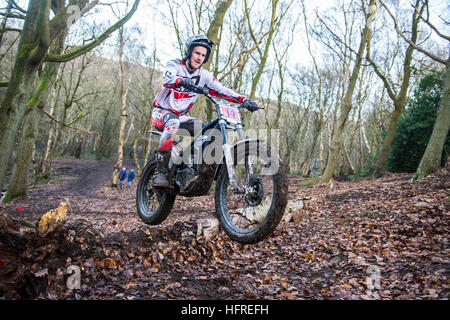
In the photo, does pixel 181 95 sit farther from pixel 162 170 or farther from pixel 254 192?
pixel 254 192

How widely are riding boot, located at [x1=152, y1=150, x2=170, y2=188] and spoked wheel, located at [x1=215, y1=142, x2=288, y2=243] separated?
114cm

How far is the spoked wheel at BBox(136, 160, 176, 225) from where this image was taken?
4.70m

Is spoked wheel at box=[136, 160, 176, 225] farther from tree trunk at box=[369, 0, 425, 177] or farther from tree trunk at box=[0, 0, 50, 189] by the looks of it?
tree trunk at box=[369, 0, 425, 177]

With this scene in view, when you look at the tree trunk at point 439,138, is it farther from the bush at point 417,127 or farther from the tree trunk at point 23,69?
the tree trunk at point 23,69

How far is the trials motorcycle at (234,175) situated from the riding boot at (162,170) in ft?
0.33

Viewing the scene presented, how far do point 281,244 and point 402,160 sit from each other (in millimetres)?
14845

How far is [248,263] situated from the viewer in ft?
15.6

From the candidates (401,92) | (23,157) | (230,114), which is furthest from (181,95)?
(401,92)

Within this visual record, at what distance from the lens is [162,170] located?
4676 mm

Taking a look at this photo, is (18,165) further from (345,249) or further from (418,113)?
(418,113)

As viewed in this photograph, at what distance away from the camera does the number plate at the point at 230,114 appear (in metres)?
3.67

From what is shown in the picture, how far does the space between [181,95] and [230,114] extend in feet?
4.03

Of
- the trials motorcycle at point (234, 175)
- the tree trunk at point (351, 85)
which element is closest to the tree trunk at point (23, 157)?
the trials motorcycle at point (234, 175)

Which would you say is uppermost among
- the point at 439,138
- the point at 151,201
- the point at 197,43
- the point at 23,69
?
the point at 439,138
